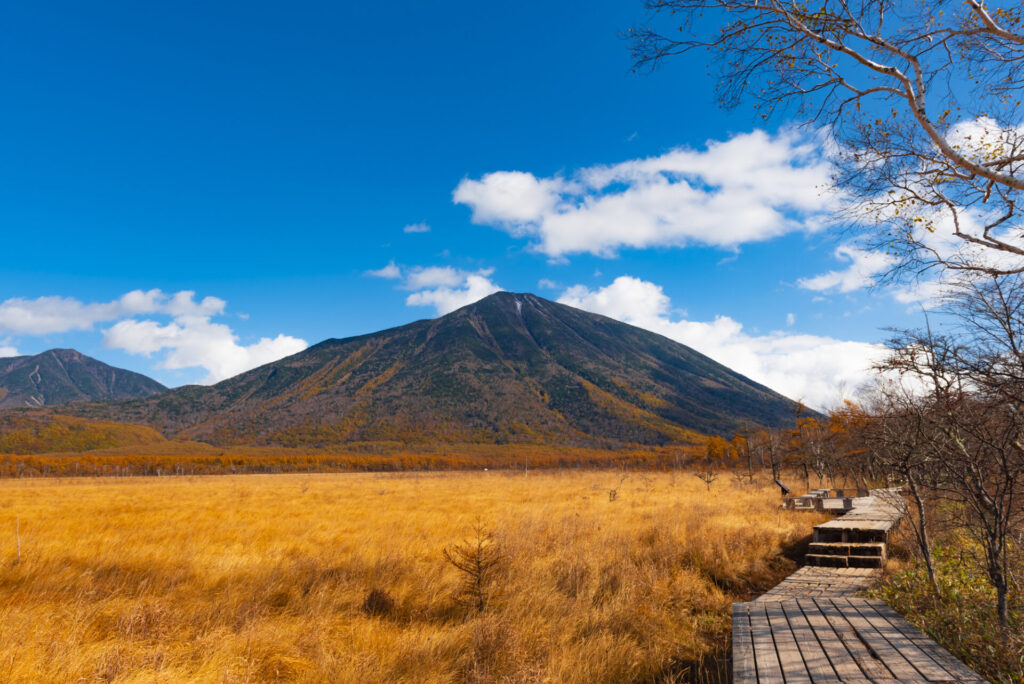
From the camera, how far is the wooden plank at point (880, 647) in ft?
12.0

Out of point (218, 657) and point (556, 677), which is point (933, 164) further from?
point (218, 657)

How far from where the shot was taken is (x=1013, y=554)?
595 centimetres

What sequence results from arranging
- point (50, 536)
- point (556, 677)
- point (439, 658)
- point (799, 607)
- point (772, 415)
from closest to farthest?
point (556, 677) → point (439, 658) → point (799, 607) → point (50, 536) → point (772, 415)

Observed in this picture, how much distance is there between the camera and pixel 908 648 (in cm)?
418

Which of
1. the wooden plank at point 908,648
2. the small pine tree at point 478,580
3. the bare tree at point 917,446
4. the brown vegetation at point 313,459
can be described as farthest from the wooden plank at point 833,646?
the brown vegetation at point 313,459

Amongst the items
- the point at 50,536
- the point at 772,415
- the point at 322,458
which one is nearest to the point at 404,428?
the point at 322,458

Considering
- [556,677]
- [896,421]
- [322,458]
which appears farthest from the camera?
[322,458]

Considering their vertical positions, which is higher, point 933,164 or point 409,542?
point 933,164

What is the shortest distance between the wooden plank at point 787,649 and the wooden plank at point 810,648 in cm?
4

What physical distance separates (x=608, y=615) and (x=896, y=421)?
542 centimetres

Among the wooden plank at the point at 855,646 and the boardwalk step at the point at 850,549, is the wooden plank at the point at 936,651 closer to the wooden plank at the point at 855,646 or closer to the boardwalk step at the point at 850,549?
the wooden plank at the point at 855,646

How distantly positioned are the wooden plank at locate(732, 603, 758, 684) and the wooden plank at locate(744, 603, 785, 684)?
0.11 ft

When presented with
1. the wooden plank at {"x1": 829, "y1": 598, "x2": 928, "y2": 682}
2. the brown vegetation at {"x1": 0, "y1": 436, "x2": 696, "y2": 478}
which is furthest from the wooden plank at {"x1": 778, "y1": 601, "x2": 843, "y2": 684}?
the brown vegetation at {"x1": 0, "y1": 436, "x2": 696, "y2": 478}

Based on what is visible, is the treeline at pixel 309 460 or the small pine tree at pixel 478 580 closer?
the small pine tree at pixel 478 580
